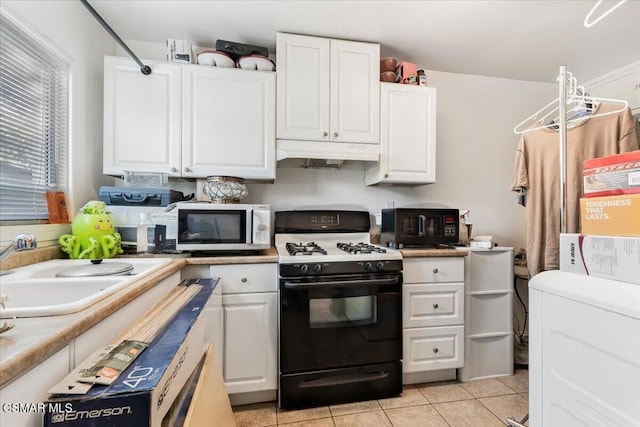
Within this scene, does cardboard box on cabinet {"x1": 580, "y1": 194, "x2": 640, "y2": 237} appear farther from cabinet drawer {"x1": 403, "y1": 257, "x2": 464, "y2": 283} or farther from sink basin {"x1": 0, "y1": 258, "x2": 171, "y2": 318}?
sink basin {"x1": 0, "y1": 258, "x2": 171, "y2": 318}

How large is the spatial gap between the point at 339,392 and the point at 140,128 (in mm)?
2070

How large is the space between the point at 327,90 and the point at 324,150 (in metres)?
0.44

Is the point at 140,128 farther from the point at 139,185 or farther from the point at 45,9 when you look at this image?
the point at 45,9

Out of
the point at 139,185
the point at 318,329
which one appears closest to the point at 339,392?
the point at 318,329

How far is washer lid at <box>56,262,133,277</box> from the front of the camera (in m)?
1.06

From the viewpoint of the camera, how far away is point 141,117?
177 centimetres

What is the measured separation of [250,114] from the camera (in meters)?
1.88

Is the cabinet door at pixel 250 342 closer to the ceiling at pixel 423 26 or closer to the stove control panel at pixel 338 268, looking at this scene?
the stove control panel at pixel 338 268

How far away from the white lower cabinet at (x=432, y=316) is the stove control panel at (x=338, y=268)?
18 cm

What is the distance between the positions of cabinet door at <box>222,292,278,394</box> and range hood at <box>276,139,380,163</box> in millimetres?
939

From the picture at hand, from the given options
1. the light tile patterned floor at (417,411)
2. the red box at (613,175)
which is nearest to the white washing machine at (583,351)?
the red box at (613,175)

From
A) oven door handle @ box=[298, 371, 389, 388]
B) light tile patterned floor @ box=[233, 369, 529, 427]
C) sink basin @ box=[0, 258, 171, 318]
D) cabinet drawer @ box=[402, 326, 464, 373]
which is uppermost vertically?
sink basin @ box=[0, 258, 171, 318]

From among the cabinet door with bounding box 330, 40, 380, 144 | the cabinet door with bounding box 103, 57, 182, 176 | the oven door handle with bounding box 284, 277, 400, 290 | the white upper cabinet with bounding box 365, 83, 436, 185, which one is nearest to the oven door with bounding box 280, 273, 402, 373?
the oven door handle with bounding box 284, 277, 400, 290

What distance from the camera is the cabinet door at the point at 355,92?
1.99 meters
